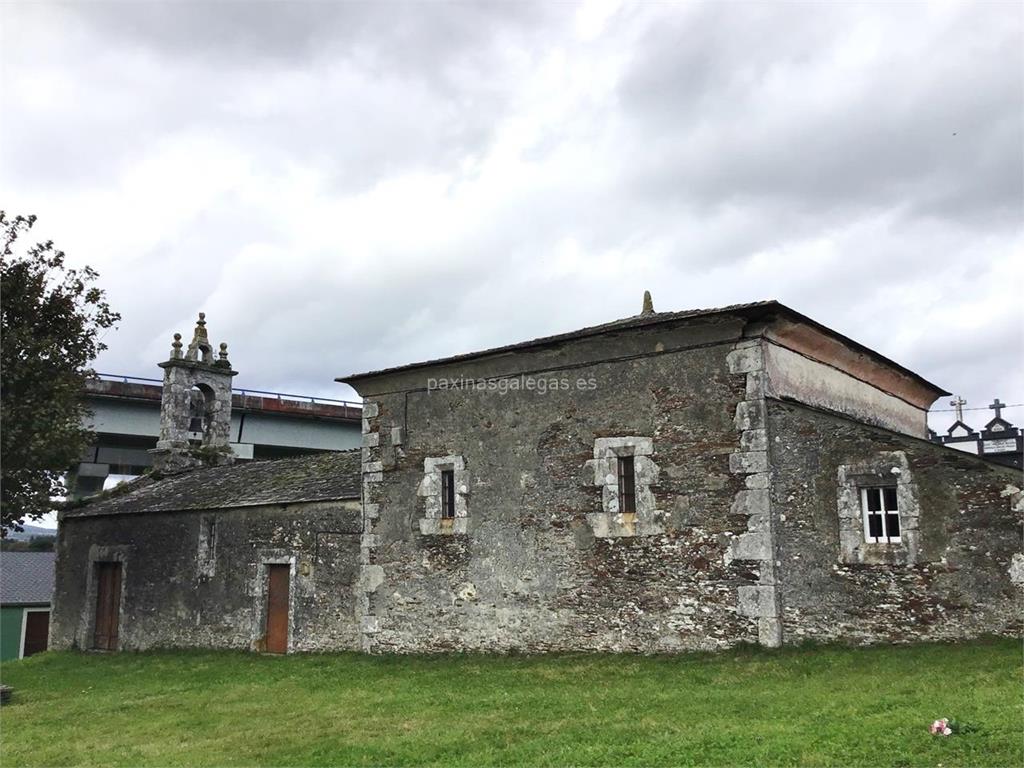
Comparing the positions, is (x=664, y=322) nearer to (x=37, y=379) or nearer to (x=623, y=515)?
(x=623, y=515)

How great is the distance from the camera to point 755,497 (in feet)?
39.1

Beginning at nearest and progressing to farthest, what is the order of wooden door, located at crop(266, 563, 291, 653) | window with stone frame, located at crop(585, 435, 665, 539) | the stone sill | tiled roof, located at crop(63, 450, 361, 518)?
window with stone frame, located at crop(585, 435, 665, 539)
the stone sill
wooden door, located at crop(266, 563, 291, 653)
tiled roof, located at crop(63, 450, 361, 518)

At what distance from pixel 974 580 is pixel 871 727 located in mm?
3984

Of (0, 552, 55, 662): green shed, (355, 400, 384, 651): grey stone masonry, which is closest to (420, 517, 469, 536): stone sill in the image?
(355, 400, 384, 651): grey stone masonry

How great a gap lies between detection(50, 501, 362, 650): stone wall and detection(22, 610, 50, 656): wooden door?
9.94m

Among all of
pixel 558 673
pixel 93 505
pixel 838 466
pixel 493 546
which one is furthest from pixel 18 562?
pixel 838 466

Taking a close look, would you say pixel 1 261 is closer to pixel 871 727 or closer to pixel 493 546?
pixel 493 546

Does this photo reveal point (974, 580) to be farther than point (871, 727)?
Yes

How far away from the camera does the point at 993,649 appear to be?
32.6ft

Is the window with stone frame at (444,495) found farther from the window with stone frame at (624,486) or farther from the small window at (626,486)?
the small window at (626,486)

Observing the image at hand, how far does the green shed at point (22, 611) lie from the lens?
29.5 m

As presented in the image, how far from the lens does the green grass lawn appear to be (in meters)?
7.25

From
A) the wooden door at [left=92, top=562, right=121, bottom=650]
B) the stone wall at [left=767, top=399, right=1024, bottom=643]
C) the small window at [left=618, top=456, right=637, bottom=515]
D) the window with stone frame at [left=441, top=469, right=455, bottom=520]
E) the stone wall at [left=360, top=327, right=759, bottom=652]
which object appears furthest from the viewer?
the wooden door at [left=92, top=562, right=121, bottom=650]

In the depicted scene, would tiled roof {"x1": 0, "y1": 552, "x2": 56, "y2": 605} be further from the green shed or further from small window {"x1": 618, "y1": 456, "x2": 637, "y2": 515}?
small window {"x1": 618, "y1": 456, "x2": 637, "y2": 515}
